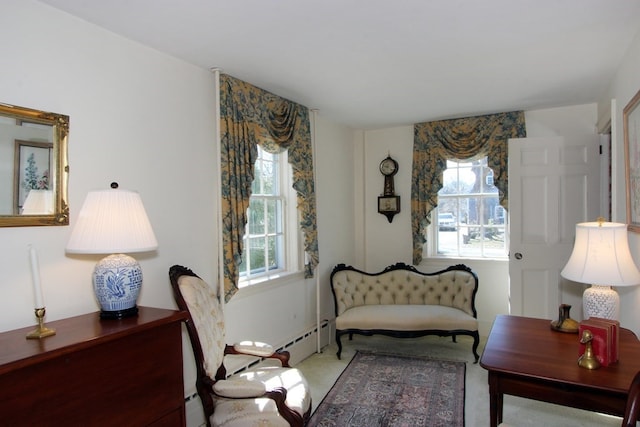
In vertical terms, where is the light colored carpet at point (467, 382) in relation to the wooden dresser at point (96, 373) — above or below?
below

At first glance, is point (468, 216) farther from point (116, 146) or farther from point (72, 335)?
point (72, 335)

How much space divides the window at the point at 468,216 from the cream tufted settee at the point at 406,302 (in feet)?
1.63

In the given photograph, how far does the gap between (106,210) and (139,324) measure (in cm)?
53

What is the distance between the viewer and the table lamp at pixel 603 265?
80.5 inches

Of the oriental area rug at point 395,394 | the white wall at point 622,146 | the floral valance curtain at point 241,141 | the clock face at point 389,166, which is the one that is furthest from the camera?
the clock face at point 389,166

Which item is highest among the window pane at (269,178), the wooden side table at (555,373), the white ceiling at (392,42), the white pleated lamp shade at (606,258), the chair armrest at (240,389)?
the white ceiling at (392,42)

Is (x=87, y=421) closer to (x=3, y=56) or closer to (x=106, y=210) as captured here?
(x=106, y=210)

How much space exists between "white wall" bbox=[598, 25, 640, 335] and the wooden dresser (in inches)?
99.6

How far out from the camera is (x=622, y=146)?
2674 mm

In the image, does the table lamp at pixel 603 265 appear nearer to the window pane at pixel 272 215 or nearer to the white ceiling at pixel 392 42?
the white ceiling at pixel 392 42

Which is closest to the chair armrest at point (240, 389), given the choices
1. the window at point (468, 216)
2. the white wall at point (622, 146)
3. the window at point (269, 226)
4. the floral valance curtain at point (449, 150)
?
the window at point (269, 226)

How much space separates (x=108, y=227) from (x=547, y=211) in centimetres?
358

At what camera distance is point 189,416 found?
2.55m

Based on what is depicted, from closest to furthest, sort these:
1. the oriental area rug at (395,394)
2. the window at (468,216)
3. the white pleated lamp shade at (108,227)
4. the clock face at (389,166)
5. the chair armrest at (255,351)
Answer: the white pleated lamp shade at (108,227), the chair armrest at (255,351), the oriental area rug at (395,394), the window at (468,216), the clock face at (389,166)
